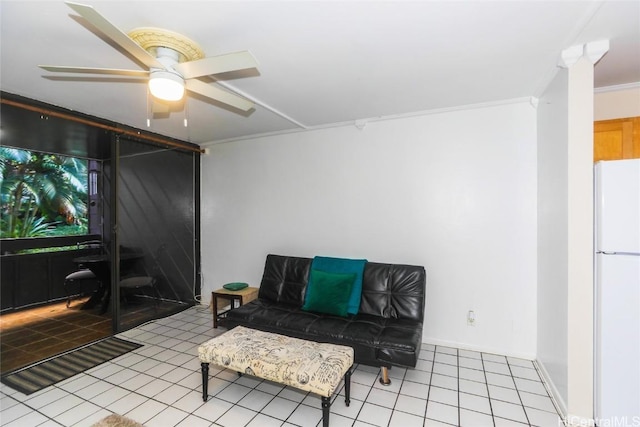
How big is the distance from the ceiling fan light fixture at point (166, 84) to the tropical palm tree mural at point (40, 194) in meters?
4.25

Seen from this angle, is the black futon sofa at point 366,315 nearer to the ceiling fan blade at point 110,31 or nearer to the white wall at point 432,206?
the white wall at point 432,206

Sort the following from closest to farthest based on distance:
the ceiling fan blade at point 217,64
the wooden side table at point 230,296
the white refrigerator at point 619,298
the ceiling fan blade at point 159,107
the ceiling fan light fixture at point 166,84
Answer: the ceiling fan blade at point 217,64
the ceiling fan light fixture at point 166,84
the white refrigerator at point 619,298
the ceiling fan blade at point 159,107
the wooden side table at point 230,296

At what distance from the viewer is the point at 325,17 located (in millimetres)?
1628

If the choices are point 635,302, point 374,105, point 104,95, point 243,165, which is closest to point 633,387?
point 635,302

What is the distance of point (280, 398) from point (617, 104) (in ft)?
12.3

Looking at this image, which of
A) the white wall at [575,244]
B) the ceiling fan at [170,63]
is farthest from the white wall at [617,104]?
the ceiling fan at [170,63]

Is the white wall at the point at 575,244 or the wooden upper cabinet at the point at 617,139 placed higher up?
the wooden upper cabinet at the point at 617,139

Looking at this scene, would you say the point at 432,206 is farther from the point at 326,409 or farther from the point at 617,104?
the point at 326,409

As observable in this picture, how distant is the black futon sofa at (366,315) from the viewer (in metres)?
2.37

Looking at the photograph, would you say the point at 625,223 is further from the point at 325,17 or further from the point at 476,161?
the point at 325,17

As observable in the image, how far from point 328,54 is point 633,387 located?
113 inches

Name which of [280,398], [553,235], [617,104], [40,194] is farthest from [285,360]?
[40,194]

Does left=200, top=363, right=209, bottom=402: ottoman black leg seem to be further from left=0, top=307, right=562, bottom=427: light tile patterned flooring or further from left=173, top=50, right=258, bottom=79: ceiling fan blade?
left=173, top=50, right=258, bottom=79: ceiling fan blade

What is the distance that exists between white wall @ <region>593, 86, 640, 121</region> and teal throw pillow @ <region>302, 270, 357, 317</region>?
8.76ft
